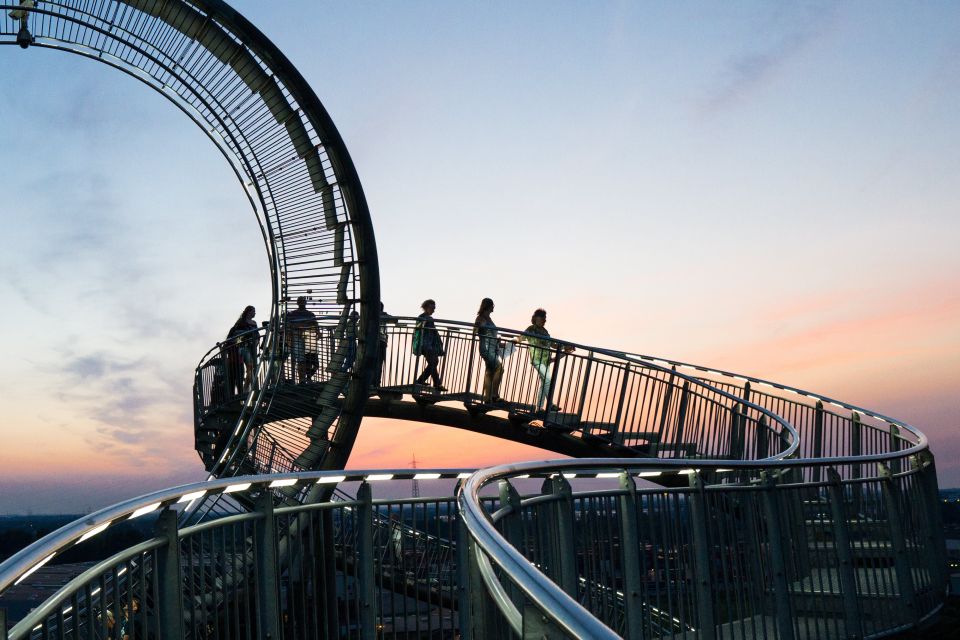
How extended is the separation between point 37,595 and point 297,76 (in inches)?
524

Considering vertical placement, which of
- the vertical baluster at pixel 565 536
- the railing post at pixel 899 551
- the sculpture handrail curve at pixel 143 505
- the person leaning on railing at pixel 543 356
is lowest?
the railing post at pixel 899 551

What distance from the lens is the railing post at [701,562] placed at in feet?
22.3

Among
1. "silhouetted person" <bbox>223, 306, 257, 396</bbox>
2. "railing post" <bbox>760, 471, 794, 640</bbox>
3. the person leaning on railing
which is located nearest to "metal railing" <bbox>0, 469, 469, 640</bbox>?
"railing post" <bbox>760, 471, 794, 640</bbox>

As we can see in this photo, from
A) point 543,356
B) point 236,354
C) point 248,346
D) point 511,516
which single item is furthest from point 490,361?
point 511,516

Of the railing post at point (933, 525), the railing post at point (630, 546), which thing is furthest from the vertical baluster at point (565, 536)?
the railing post at point (933, 525)

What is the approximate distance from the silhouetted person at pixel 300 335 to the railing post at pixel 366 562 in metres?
10.0

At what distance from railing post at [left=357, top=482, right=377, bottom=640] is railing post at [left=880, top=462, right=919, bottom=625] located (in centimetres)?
537

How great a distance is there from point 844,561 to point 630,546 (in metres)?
2.93

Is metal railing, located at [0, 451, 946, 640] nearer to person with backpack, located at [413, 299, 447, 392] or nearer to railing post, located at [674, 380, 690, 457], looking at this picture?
railing post, located at [674, 380, 690, 457]

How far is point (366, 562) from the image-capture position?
20.7 ft

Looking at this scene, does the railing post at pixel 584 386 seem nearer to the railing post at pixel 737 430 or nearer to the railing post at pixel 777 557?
the railing post at pixel 737 430

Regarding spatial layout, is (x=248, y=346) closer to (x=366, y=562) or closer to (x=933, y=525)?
(x=933, y=525)

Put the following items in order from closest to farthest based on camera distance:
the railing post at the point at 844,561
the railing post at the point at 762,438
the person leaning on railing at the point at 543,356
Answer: the railing post at the point at 844,561, the railing post at the point at 762,438, the person leaning on railing at the point at 543,356

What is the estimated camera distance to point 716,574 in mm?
7035
